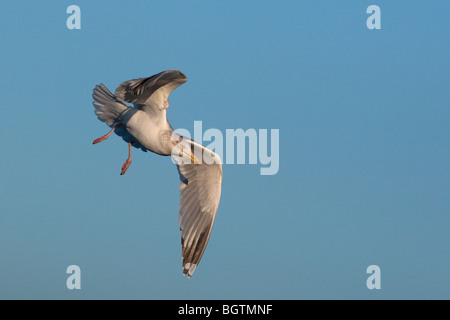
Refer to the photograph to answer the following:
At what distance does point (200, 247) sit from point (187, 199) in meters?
0.81

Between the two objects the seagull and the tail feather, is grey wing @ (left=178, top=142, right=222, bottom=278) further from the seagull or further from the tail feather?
the tail feather

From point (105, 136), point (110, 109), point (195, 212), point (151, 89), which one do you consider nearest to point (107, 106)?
point (110, 109)

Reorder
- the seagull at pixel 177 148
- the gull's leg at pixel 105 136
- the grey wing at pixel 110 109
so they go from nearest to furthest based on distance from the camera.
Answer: the seagull at pixel 177 148, the gull's leg at pixel 105 136, the grey wing at pixel 110 109

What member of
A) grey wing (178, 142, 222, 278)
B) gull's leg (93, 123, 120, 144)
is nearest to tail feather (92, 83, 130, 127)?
gull's leg (93, 123, 120, 144)

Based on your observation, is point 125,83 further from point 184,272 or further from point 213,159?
point 184,272

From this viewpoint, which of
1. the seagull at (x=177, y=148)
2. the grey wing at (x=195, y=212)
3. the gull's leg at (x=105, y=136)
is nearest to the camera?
the seagull at (x=177, y=148)

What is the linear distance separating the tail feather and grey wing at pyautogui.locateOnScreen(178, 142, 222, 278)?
1327 mm

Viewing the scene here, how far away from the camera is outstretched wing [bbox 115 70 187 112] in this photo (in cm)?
964

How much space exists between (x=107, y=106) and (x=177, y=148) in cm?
139

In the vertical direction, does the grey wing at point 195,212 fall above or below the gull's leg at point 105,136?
below

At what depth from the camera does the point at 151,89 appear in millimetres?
10320

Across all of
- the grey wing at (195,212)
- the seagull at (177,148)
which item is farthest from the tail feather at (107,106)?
the grey wing at (195,212)

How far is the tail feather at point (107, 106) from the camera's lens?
1130 centimetres

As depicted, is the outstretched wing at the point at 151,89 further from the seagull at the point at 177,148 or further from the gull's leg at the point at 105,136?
the gull's leg at the point at 105,136
